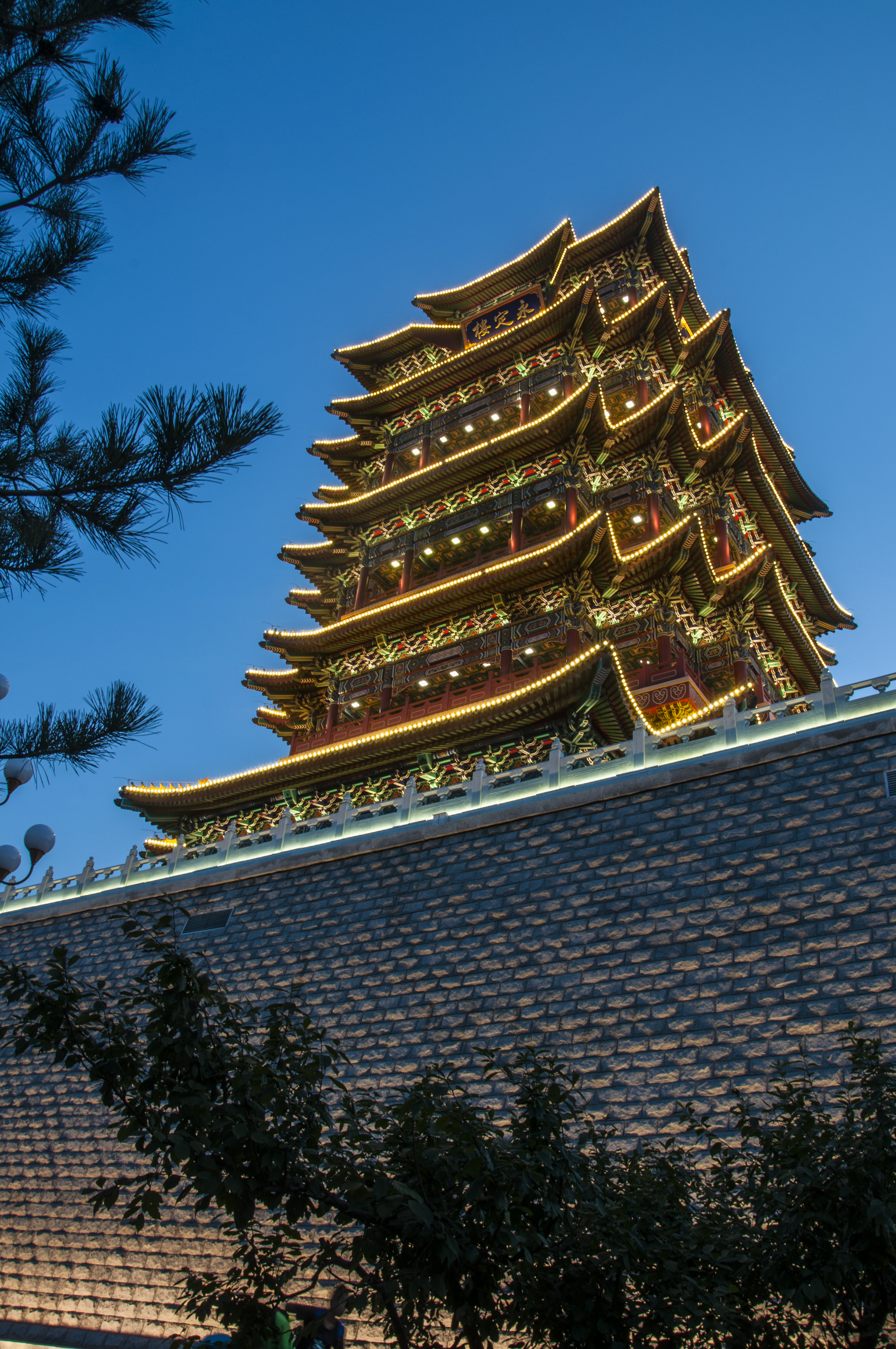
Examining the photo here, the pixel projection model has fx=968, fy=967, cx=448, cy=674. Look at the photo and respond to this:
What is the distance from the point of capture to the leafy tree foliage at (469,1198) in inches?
150

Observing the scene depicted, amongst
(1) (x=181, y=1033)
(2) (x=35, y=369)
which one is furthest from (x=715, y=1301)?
(2) (x=35, y=369)

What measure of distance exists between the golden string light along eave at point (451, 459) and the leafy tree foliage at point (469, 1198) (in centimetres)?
1479

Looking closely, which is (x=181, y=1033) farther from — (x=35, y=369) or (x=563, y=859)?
(x=563, y=859)

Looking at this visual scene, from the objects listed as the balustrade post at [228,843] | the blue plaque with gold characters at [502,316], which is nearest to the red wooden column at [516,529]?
the blue plaque with gold characters at [502,316]

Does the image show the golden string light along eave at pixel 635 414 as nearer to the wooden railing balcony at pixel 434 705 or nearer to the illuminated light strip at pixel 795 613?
the illuminated light strip at pixel 795 613

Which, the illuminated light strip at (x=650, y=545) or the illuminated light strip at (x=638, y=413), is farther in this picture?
the illuminated light strip at (x=638, y=413)

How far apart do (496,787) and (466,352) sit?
13193 millimetres

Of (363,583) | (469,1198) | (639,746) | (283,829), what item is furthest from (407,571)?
(469,1198)

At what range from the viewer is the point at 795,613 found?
20828 mm

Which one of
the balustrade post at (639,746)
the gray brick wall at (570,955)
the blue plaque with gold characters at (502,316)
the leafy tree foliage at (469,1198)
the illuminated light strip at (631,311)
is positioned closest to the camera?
the leafy tree foliage at (469,1198)

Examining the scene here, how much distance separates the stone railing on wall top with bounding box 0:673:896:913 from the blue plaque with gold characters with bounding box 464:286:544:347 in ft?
40.8

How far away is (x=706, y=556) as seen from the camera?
56.6 feet

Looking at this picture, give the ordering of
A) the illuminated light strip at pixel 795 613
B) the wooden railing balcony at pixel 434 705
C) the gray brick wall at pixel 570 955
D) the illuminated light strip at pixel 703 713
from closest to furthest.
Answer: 1. the gray brick wall at pixel 570 955
2. the illuminated light strip at pixel 703 713
3. the wooden railing balcony at pixel 434 705
4. the illuminated light strip at pixel 795 613

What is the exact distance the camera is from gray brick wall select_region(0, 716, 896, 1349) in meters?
7.85
